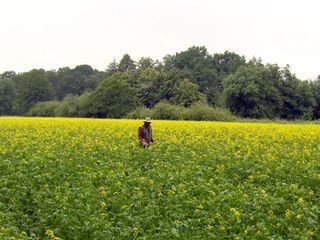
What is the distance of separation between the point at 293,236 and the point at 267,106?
64.0 meters

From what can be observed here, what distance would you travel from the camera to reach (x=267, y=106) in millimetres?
71125

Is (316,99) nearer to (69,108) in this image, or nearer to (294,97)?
(294,97)

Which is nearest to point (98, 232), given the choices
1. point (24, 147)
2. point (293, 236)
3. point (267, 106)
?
point (293, 236)

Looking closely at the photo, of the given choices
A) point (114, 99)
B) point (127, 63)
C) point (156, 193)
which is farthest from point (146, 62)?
point (156, 193)

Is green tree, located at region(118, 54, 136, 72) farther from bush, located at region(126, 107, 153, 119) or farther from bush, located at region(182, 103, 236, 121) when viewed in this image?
bush, located at region(182, 103, 236, 121)

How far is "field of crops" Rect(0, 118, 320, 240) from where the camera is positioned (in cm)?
884

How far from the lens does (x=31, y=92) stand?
96.4 metres

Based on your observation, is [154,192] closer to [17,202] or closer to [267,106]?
[17,202]

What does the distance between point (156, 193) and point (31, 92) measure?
88952 millimetres

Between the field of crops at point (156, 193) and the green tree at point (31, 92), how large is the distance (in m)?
81.6

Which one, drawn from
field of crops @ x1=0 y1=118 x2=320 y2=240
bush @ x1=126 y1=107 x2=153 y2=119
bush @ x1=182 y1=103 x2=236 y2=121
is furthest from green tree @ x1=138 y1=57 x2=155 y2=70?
field of crops @ x1=0 y1=118 x2=320 y2=240

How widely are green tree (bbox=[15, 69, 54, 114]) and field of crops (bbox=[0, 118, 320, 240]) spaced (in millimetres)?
81649

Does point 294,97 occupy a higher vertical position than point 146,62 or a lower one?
lower

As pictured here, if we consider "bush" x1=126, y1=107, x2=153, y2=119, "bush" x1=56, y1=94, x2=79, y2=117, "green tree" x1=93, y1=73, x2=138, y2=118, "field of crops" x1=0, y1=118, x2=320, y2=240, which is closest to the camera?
"field of crops" x1=0, y1=118, x2=320, y2=240
